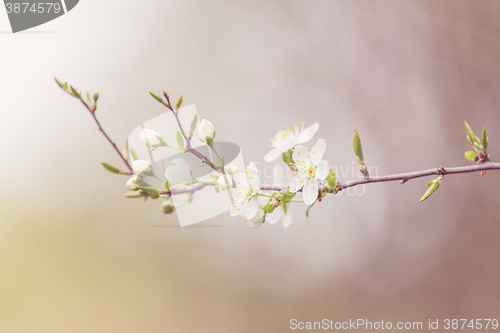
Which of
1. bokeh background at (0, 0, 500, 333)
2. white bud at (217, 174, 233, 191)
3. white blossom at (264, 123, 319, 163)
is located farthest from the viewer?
bokeh background at (0, 0, 500, 333)

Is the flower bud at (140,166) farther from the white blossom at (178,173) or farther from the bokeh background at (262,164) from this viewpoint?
the bokeh background at (262,164)

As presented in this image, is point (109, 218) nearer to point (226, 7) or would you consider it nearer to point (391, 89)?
point (226, 7)

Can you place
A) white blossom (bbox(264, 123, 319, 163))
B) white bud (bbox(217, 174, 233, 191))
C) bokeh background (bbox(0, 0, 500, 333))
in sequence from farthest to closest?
bokeh background (bbox(0, 0, 500, 333)) < white blossom (bbox(264, 123, 319, 163)) < white bud (bbox(217, 174, 233, 191))

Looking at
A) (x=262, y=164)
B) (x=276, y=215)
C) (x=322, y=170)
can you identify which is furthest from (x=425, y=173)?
(x=262, y=164)

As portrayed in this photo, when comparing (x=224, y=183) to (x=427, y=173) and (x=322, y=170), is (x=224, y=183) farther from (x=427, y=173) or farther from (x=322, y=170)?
(x=427, y=173)

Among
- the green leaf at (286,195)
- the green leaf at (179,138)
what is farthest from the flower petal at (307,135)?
the green leaf at (179,138)

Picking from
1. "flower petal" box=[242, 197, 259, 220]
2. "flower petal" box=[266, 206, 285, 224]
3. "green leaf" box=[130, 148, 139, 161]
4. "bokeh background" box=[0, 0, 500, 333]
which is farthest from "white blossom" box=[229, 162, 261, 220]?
"bokeh background" box=[0, 0, 500, 333]

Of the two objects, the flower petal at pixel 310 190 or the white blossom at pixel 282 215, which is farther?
the white blossom at pixel 282 215

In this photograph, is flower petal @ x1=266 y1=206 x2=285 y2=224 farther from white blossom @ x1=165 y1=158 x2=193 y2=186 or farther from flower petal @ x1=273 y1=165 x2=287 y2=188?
white blossom @ x1=165 y1=158 x2=193 y2=186
